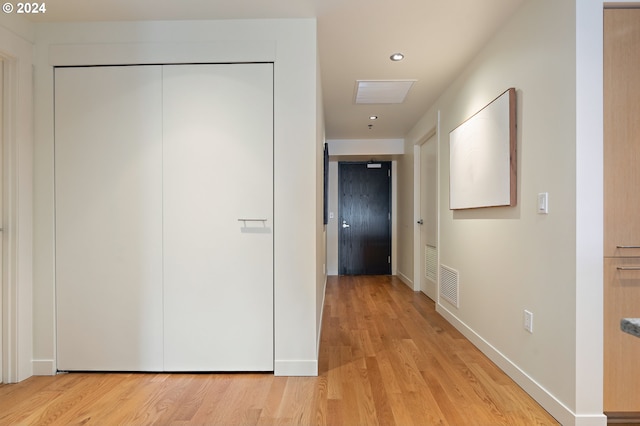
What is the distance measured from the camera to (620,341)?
5.44 ft

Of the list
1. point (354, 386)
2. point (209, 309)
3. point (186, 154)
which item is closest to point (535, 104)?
point (354, 386)

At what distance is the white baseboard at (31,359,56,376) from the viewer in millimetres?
2250

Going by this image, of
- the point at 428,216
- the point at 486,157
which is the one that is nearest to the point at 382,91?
the point at 486,157

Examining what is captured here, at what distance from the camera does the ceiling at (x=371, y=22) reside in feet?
6.76

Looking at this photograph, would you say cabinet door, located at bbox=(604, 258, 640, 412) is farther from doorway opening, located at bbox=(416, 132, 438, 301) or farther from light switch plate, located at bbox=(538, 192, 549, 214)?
doorway opening, located at bbox=(416, 132, 438, 301)

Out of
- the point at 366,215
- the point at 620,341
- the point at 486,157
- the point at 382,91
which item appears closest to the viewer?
the point at 620,341

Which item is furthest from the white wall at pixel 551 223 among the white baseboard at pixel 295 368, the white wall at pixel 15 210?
the white wall at pixel 15 210

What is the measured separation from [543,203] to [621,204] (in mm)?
316

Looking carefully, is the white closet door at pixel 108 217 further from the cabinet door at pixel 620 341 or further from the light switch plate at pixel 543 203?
the cabinet door at pixel 620 341

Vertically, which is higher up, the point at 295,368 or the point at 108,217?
the point at 108,217

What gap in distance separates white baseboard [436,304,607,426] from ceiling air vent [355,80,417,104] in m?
2.27

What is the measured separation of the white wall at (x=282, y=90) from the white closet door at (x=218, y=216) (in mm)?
71

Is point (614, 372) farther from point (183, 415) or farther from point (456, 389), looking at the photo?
point (183, 415)

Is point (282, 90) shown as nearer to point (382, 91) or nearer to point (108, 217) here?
point (108, 217)
